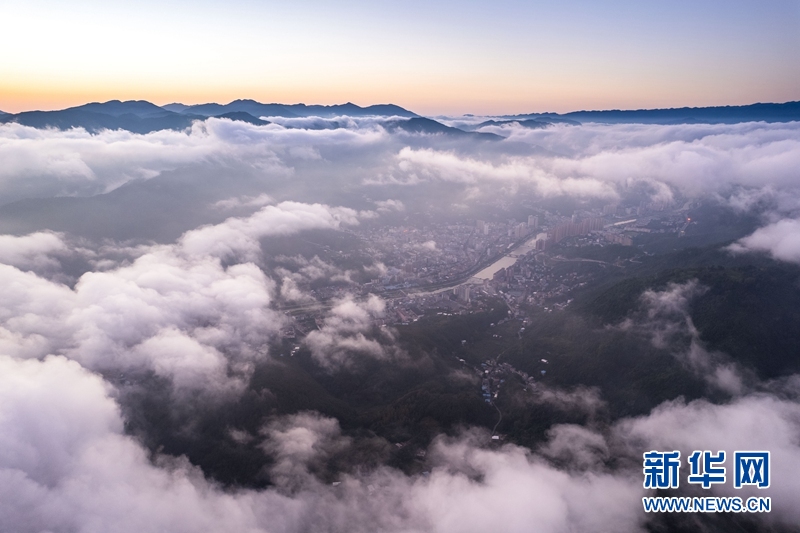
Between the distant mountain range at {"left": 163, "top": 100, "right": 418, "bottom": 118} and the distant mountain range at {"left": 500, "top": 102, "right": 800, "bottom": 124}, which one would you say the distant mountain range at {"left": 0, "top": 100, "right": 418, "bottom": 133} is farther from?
the distant mountain range at {"left": 500, "top": 102, "right": 800, "bottom": 124}

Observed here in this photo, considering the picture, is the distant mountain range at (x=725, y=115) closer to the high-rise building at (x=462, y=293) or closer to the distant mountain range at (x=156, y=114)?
the distant mountain range at (x=156, y=114)

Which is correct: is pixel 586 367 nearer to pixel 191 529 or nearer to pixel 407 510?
pixel 407 510

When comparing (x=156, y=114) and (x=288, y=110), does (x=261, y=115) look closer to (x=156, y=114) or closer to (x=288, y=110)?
(x=288, y=110)

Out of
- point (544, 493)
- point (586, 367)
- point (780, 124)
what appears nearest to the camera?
point (544, 493)

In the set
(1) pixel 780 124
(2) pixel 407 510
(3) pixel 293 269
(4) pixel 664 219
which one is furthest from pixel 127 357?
(1) pixel 780 124

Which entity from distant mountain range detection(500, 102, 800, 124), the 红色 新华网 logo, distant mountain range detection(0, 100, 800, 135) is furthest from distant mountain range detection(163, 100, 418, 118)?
the 红色 新华网 logo

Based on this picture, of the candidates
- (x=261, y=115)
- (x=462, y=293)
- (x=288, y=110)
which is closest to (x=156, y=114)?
(x=261, y=115)

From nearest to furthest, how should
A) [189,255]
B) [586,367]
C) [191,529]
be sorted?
[191,529]
[586,367]
[189,255]
